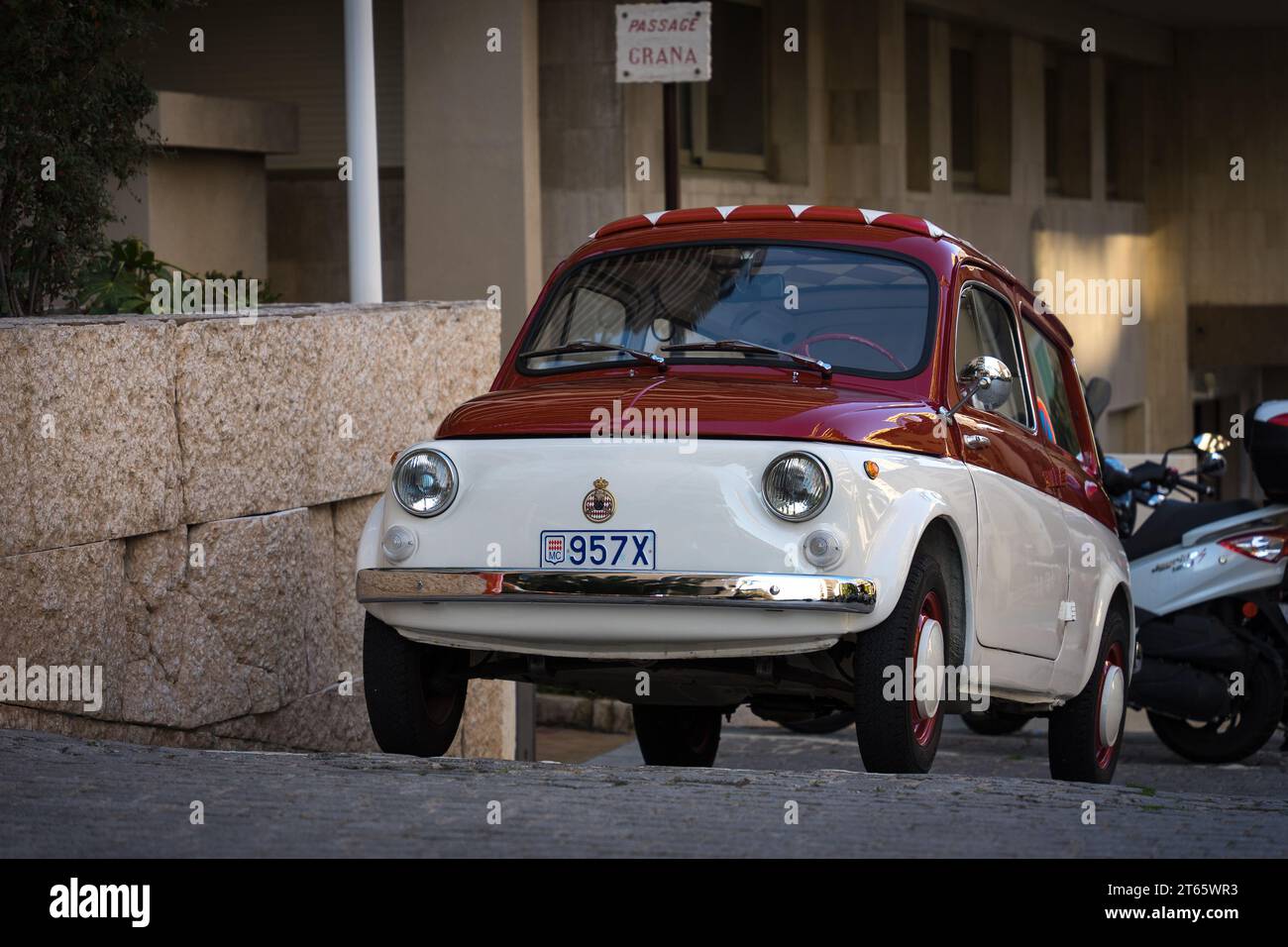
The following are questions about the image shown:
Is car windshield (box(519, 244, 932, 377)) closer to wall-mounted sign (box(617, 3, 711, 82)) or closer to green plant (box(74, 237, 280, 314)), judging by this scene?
green plant (box(74, 237, 280, 314))

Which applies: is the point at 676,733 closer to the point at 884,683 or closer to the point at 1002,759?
the point at 884,683

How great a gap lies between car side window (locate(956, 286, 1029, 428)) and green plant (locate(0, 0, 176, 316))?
13.2ft

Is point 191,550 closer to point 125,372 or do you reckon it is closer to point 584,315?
point 125,372

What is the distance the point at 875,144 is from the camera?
2119 cm

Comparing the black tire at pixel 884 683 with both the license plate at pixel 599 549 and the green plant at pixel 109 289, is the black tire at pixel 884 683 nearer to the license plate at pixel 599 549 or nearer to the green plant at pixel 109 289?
the license plate at pixel 599 549

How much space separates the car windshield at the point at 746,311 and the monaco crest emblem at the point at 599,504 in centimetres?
95

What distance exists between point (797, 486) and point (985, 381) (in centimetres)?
107

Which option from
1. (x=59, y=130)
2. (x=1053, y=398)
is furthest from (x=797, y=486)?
(x=59, y=130)

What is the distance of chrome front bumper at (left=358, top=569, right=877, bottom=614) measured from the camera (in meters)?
5.81

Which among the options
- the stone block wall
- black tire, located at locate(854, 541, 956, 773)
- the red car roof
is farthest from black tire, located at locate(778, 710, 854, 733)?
black tire, located at locate(854, 541, 956, 773)

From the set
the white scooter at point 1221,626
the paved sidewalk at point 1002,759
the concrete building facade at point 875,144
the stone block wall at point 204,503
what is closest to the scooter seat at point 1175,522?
the white scooter at point 1221,626

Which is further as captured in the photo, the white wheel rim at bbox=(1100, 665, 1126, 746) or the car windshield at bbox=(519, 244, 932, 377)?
the white wheel rim at bbox=(1100, 665, 1126, 746)

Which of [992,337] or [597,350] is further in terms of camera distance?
[992,337]
